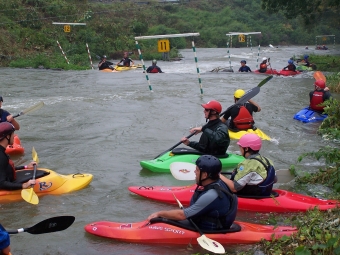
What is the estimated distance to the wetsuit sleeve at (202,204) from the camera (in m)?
4.22

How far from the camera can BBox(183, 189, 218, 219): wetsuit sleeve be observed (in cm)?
422

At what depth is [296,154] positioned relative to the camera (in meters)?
8.39

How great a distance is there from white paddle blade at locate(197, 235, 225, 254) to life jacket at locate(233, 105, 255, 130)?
178 inches

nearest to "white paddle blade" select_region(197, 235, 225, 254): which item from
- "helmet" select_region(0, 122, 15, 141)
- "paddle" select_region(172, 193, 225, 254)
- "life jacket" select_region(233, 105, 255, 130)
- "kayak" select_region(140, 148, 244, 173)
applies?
"paddle" select_region(172, 193, 225, 254)

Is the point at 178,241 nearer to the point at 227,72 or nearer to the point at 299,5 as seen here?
the point at 227,72

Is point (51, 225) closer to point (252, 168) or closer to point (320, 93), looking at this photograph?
point (252, 168)

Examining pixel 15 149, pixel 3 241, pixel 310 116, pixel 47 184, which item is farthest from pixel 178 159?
pixel 310 116

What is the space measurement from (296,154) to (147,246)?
451 cm

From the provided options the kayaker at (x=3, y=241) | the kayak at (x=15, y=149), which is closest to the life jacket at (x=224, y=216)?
the kayaker at (x=3, y=241)

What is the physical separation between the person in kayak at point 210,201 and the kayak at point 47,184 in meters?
2.36

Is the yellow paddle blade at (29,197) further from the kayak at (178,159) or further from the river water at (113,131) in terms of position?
the kayak at (178,159)

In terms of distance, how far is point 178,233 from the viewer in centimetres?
455

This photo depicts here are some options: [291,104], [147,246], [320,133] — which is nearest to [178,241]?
[147,246]

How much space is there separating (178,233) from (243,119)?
4.26 metres
